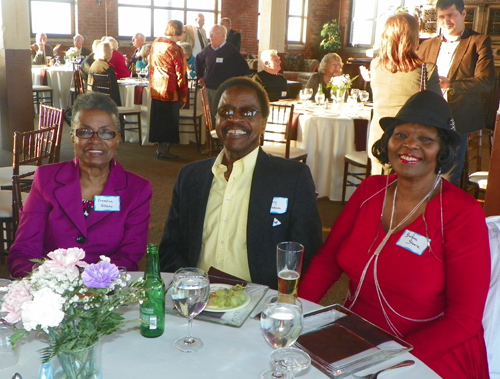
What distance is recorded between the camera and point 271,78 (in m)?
6.23

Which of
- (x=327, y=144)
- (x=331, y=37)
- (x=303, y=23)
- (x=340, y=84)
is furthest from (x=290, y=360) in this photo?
(x=303, y=23)

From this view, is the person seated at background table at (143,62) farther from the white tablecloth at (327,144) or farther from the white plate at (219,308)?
the white plate at (219,308)

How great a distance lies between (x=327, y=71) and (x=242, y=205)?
15.2 ft

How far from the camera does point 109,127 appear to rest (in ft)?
7.09

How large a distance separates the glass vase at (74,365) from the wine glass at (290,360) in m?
0.39

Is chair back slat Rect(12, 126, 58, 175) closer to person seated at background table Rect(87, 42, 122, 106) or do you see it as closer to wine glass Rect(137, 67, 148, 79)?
person seated at background table Rect(87, 42, 122, 106)

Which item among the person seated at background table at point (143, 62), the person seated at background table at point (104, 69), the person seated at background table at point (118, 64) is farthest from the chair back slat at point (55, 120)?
the person seated at background table at point (143, 62)

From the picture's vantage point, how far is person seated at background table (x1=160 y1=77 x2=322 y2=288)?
2133 mm

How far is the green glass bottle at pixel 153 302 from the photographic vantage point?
4.52ft

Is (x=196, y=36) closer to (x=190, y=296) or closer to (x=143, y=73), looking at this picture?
(x=143, y=73)

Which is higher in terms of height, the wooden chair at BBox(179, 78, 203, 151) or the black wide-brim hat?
the black wide-brim hat

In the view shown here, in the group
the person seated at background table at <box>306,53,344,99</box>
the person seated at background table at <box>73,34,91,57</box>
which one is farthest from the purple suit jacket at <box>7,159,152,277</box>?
the person seated at background table at <box>73,34,91,57</box>

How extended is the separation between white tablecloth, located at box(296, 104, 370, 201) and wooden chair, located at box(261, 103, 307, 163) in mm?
120

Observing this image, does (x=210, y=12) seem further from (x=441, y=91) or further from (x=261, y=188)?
(x=261, y=188)
